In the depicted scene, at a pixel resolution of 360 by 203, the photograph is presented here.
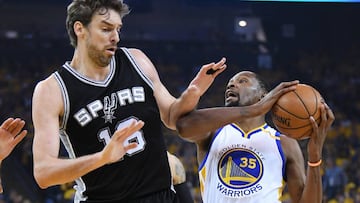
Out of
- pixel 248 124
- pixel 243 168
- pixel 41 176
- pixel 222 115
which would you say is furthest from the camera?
pixel 248 124

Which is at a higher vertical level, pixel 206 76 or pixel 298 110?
pixel 206 76

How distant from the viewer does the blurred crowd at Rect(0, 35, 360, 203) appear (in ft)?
43.4

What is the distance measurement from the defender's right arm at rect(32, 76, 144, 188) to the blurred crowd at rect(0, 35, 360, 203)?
9.58 m

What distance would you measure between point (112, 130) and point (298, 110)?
1020 mm

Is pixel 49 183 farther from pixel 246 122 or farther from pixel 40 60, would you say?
pixel 40 60

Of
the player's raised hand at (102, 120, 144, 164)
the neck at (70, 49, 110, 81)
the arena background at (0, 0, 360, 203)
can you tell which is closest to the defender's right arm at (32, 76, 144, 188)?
the player's raised hand at (102, 120, 144, 164)

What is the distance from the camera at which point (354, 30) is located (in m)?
15.7

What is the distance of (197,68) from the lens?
49.7 feet

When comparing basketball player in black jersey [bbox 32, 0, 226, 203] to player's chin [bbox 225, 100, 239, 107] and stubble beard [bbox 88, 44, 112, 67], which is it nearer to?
stubble beard [bbox 88, 44, 112, 67]

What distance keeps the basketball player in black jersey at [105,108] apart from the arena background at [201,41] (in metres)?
10.4

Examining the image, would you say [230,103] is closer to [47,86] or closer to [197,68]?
[47,86]

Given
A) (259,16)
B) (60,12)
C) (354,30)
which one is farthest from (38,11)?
(354,30)

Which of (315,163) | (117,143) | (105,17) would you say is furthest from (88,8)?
(315,163)

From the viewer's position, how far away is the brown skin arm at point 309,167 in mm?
3686
